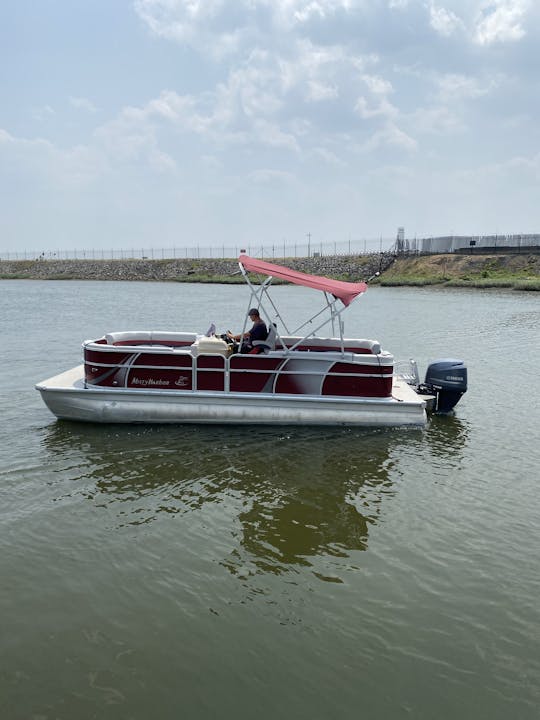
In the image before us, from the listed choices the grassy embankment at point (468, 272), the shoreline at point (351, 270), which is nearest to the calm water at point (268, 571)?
the shoreline at point (351, 270)

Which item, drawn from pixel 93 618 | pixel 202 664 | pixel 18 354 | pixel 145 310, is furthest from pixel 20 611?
pixel 145 310

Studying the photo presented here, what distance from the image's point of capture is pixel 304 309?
45625 millimetres

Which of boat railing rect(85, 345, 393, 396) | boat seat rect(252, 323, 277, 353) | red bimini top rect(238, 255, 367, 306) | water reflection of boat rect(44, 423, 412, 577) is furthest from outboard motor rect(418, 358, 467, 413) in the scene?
boat seat rect(252, 323, 277, 353)

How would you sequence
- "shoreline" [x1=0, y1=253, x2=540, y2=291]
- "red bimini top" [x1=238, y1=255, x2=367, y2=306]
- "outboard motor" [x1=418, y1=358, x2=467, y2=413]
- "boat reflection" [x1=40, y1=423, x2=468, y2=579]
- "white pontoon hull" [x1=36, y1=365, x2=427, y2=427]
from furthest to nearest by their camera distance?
"shoreline" [x1=0, y1=253, x2=540, y2=291], "outboard motor" [x1=418, y1=358, x2=467, y2=413], "red bimini top" [x1=238, y1=255, x2=367, y2=306], "white pontoon hull" [x1=36, y1=365, x2=427, y2=427], "boat reflection" [x1=40, y1=423, x2=468, y2=579]

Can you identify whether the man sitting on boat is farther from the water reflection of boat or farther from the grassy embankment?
the grassy embankment

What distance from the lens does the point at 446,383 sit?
13945 mm

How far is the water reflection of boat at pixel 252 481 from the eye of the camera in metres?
7.91

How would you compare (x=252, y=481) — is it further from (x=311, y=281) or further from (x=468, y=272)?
(x=468, y=272)

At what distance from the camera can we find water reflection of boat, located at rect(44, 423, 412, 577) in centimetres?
791

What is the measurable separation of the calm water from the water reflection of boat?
0.04m

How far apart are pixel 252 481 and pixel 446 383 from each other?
622 centimetres

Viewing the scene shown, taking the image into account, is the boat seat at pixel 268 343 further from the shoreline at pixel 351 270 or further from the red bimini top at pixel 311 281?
the shoreline at pixel 351 270

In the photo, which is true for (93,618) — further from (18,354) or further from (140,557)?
(18,354)

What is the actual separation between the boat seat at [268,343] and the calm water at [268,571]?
180cm
